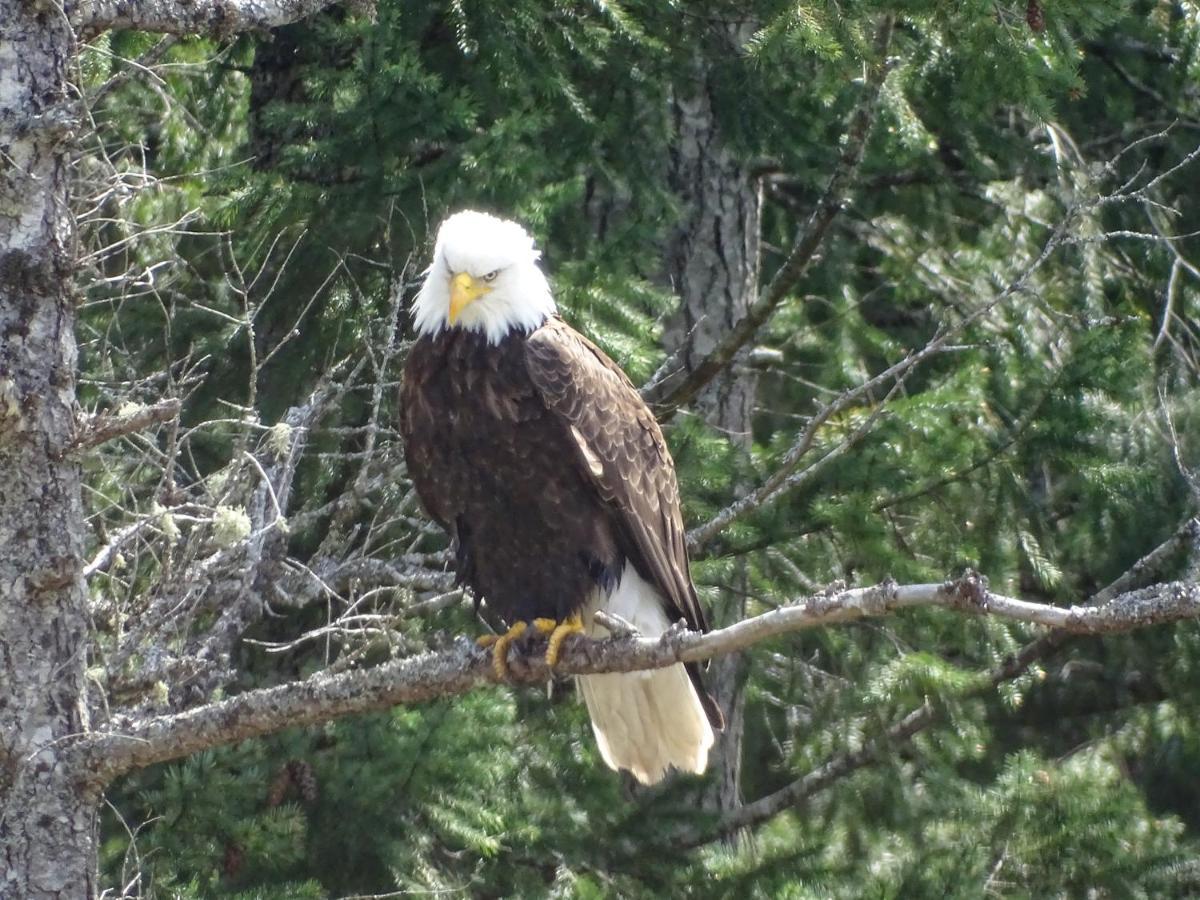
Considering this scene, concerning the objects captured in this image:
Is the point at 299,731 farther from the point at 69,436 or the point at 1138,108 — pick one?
the point at 1138,108

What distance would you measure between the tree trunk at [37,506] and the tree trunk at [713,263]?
9.20 ft

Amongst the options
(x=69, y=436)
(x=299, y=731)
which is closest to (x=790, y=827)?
(x=299, y=731)

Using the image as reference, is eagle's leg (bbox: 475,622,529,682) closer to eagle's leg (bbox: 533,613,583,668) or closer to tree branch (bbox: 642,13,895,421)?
eagle's leg (bbox: 533,613,583,668)

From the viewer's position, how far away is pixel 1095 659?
254 inches

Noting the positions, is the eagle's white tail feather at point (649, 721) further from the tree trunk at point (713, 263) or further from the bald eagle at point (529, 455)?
the tree trunk at point (713, 263)

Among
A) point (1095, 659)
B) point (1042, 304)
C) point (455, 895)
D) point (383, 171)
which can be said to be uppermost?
point (383, 171)

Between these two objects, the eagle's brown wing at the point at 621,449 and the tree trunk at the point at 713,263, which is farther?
the tree trunk at the point at 713,263

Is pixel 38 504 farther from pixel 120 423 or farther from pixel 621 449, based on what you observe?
pixel 621 449

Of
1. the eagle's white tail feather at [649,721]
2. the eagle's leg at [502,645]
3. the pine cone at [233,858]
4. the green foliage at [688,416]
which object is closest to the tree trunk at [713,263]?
the green foliage at [688,416]

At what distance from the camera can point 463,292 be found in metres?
4.13

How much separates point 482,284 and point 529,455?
0.44 metres

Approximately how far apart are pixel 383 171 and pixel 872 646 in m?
2.10

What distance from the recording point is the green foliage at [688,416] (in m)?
4.41

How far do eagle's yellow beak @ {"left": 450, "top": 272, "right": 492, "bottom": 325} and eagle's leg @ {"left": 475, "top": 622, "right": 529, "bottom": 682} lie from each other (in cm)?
78
